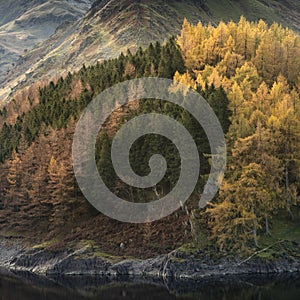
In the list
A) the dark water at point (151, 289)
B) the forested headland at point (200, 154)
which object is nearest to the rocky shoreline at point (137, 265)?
the forested headland at point (200, 154)

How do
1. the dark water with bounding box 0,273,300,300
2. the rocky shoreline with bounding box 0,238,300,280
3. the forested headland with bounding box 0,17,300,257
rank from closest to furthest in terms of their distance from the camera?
the dark water with bounding box 0,273,300,300
the rocky shoreline with bounding box 0,238,300,280
the forested headland with bounding box 0,17,300,257

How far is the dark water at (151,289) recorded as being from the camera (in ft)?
214

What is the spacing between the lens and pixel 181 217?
279 feet

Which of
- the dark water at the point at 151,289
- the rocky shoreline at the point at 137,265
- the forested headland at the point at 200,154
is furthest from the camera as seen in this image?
the forested headland at the point at 200,154

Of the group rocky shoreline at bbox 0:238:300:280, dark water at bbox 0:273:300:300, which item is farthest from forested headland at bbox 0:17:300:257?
dark water at bbox 0:273:300:300

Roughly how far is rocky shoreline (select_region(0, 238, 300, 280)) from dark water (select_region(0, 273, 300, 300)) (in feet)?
8.31

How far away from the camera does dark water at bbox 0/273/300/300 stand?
65.4 m

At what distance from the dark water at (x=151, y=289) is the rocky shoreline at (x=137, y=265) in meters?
2.53

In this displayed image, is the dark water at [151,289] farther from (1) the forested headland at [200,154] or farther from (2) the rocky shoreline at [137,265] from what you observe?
(1) the forested headland at [200,154]

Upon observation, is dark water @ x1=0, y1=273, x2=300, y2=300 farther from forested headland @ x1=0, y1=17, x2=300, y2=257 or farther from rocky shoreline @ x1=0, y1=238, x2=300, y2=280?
forested headland @ x1=0, y1=17, x2=300, y2=257

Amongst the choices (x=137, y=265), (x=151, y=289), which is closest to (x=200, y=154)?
(x=137, y=265)

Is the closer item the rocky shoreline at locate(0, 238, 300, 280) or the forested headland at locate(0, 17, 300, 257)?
the rocky shoreline at locate(0, 238, 300, 280)

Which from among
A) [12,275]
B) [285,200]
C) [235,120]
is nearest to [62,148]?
[12,275]

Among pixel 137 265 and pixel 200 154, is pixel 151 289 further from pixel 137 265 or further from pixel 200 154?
pixel 200 154
